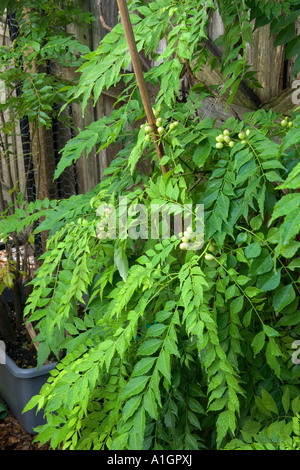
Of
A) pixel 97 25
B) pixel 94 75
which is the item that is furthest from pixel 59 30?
pixel 94 75

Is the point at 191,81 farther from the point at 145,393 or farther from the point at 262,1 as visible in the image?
the point at 145,393

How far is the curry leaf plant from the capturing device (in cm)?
92

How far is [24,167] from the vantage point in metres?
2.76

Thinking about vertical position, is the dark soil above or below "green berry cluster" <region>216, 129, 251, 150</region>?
below

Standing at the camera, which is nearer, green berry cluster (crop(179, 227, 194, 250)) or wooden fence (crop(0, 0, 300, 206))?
green berry cluster (crop(179, 227, 194, 250))

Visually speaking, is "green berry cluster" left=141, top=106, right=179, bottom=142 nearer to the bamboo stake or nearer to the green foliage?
the bamboo stake

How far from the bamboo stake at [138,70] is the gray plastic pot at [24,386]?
1187 mm

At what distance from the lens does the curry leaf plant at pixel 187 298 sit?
3.01 ft

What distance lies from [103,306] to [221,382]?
1.28 feet

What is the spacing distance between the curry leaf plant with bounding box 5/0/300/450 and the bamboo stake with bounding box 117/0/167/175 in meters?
0.02

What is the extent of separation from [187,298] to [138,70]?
1.52ft

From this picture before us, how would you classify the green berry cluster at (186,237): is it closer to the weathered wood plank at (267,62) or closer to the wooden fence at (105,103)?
the wooden fence at (105,103)

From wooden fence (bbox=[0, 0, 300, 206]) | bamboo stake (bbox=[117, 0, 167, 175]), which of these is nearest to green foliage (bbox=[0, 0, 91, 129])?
wooden fence (bbox=[0, 0, 300, 206])

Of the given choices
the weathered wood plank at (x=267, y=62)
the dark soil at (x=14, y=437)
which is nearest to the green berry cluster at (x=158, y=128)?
the weathered wood plank at (x=267, y=62)
